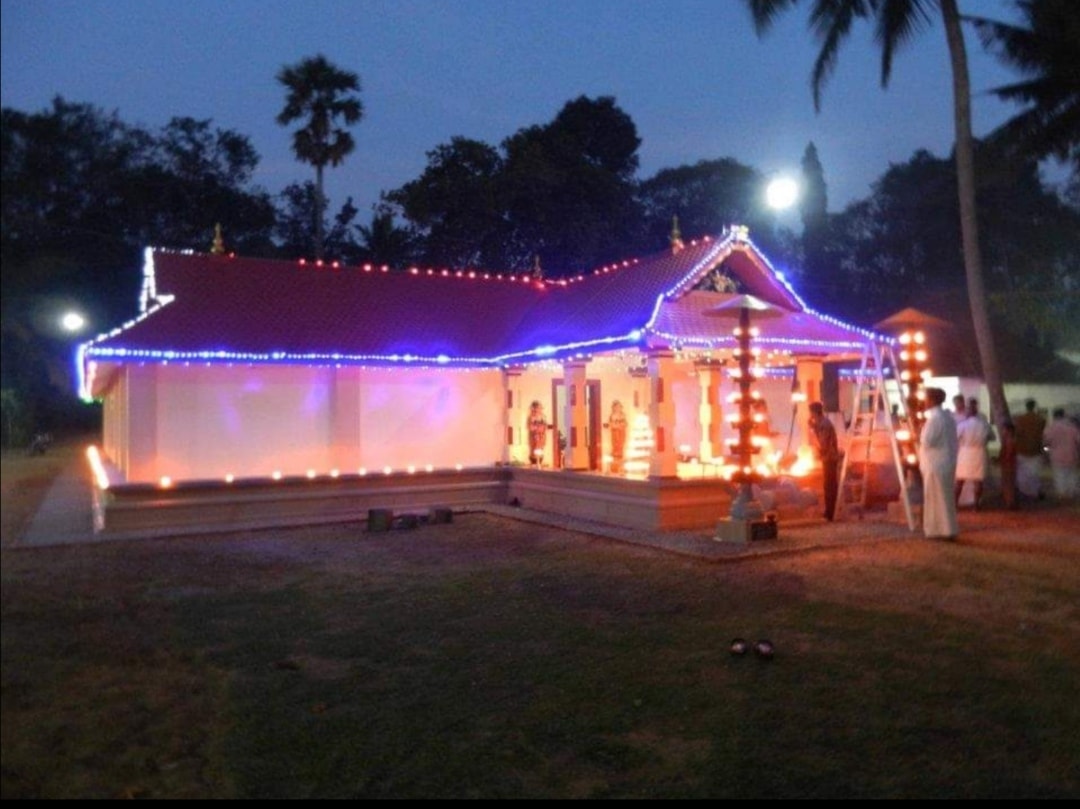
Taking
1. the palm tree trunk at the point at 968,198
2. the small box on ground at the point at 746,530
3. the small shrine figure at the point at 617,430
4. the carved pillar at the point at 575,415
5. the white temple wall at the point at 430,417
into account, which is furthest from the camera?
the small shrine figure at the point at 617,430

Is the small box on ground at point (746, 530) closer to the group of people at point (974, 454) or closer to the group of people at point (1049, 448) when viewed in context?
the group of people at point (974, 454)

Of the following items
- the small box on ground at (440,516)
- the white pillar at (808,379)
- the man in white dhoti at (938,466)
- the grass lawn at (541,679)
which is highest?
the white pillar at (808,379)

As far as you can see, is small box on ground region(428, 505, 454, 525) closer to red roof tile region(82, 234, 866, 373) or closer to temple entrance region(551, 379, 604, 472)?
red roof tile region(82, 234, 866, 373)

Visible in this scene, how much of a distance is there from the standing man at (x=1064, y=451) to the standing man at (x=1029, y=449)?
20 centimetres

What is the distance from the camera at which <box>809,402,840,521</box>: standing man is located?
13.0 meters

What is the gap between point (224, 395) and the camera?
1433 centimetres

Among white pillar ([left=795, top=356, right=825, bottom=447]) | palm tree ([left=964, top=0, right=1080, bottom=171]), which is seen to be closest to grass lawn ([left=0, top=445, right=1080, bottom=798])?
white pillar ([left=795, top=356, right=825, bottom=447])

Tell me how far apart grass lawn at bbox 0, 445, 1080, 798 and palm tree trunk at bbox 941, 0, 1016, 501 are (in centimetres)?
767

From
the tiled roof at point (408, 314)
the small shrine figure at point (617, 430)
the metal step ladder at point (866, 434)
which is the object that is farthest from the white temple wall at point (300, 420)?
the metal step ladder at point (866, 434)

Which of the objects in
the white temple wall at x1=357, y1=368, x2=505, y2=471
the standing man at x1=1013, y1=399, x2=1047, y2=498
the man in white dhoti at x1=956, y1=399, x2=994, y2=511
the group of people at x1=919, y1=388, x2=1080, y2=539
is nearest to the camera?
the group of people at x1=919, y1=388, x2=1080, y2=539

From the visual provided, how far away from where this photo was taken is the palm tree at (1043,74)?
19.2 m

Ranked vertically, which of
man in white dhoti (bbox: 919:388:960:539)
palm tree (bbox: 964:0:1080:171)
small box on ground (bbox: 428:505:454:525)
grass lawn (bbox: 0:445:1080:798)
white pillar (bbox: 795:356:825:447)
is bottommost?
grass lawn (bbox: 0:445:1080:798)

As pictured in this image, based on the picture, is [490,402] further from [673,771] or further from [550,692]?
[673,771]

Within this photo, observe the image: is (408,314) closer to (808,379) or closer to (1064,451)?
(808,379)
